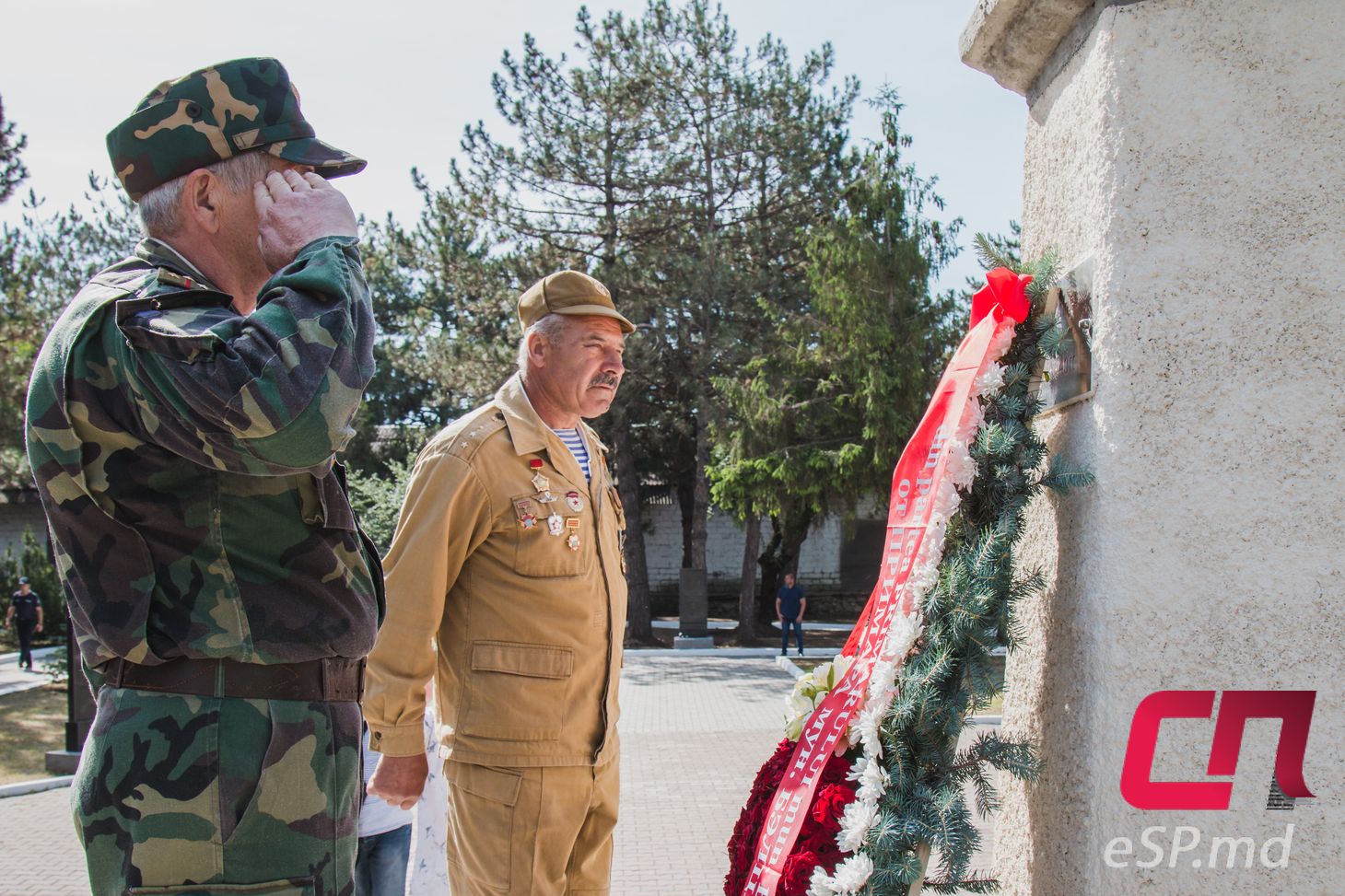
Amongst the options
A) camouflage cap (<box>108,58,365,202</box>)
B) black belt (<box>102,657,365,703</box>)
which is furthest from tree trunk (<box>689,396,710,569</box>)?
black belt (<box>102,657,365,703</box>)

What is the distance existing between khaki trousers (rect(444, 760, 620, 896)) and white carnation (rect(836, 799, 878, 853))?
0.79 m

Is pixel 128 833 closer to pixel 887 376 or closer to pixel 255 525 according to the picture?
pixel 255 525

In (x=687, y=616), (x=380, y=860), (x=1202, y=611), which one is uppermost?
(x=1202, y=611)

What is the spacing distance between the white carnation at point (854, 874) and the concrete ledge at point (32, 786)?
8198 millimetres

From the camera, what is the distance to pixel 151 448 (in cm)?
173

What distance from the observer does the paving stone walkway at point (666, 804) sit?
5.97 meters

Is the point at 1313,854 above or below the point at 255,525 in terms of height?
below

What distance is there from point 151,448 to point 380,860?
2552 millimetres

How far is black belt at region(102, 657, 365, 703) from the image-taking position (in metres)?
1.72

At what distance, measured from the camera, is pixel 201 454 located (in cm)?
167

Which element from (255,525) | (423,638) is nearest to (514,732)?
(423,638)

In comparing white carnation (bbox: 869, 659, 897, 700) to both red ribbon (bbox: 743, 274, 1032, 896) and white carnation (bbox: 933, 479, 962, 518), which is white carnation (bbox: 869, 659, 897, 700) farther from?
white carnation (bbox: 933, 479, 962, 518)

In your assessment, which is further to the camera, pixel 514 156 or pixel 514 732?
pixel 514 156

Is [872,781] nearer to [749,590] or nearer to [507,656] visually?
[507,656]
